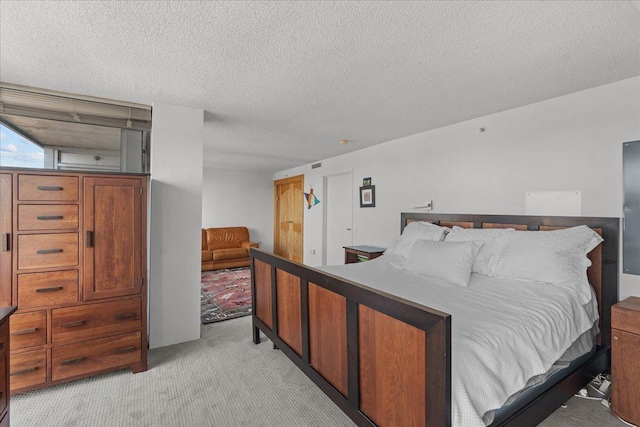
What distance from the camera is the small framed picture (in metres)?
4.57

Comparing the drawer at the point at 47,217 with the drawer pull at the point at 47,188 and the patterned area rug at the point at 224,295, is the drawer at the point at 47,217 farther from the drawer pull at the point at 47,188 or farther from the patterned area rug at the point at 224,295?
the patterned area rug at the point at 224,295

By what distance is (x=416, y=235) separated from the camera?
324 centimetres

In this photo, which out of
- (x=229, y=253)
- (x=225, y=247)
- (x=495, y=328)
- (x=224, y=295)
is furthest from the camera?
(x=225, y=247)

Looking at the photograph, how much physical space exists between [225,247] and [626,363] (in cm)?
629

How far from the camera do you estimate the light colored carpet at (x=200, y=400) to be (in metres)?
1.83

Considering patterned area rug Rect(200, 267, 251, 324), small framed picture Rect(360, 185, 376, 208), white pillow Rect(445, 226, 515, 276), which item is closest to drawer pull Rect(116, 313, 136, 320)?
patterned area rug Rect(200, 267, 251, 324)

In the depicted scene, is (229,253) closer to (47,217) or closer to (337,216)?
(337,216)

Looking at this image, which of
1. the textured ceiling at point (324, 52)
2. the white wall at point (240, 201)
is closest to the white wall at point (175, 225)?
the textured ceiling at point (324, 52)

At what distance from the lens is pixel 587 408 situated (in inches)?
76.3

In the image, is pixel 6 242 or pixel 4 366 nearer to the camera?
pixel 4 366

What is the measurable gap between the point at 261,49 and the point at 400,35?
2.74 feet

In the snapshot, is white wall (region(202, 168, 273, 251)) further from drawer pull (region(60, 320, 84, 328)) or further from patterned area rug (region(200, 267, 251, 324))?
drawer pull (region(60, 320, 84, 328))

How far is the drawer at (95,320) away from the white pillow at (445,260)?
2347 millimetres

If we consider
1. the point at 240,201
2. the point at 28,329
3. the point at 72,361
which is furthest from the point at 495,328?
the point at 240,201
